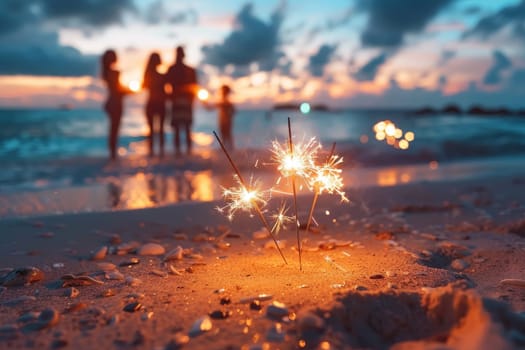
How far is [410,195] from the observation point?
A: 7.95 metres

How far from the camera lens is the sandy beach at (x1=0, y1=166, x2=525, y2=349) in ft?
8.34

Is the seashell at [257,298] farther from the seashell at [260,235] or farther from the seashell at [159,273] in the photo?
the seashell at [260,235]

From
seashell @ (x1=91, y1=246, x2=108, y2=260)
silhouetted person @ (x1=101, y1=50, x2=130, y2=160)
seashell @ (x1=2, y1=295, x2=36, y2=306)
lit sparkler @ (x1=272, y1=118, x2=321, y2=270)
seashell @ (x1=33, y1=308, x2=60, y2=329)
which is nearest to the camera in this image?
seashell @ (x1=33, y1=308, x2=60, y2=329)

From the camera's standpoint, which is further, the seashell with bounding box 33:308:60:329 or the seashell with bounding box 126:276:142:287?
the seashell with bounding box 126:276:142:287

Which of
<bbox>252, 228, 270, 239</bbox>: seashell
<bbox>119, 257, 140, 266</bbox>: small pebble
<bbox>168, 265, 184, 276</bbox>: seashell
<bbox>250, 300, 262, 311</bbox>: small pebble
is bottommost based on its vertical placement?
<bbox>119, 257, 140, 266</bbox>: small pebble

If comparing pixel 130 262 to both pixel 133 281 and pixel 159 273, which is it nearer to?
pixel 159 273

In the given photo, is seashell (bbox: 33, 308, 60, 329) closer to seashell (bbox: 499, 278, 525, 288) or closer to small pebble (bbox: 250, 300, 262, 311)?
small pebble (bbox: 250, 300, 262, 311)

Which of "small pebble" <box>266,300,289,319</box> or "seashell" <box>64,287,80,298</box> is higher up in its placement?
"small pebble" <box>266,300,289,319</box>

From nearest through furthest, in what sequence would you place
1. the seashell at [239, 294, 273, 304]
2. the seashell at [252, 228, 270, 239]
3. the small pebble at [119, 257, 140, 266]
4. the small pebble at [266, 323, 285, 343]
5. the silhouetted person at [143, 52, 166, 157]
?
1. the small pebble at [266, 323, 285, 343]
2. the seashell at [239, 294, 273, 304]
3. the small pebble at [119, 257, 140, 266]
4. the seashell at [252, 228, 270, 239]
5. the silhouetted person at [143, 52, 166, 157]

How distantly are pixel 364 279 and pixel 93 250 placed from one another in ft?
9.37

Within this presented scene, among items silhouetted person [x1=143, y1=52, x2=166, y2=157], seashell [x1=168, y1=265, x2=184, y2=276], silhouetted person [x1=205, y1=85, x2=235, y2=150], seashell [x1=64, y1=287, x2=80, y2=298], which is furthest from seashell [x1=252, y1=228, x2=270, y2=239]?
silhouetted person [x1=205, y1=85, x2=235, y2=150]

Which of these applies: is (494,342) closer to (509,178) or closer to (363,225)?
(363,225)

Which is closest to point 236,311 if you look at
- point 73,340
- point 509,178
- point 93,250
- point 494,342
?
point 73,340

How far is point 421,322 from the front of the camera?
2699 millimetres
